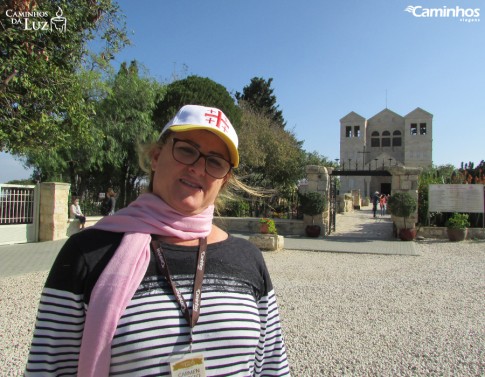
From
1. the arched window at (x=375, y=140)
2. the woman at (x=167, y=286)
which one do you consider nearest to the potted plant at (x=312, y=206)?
the woman at (x=167, y=286)

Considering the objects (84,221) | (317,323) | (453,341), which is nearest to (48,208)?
(84,221)

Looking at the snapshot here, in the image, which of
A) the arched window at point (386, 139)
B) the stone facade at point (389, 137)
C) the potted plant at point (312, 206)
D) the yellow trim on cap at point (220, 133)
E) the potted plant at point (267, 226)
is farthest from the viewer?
the arched window at point (386, 139)

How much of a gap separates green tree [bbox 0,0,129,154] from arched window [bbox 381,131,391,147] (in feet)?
217

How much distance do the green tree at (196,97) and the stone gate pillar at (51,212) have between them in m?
6.70

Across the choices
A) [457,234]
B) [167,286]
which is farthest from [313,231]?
[167,286]

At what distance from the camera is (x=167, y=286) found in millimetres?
1193

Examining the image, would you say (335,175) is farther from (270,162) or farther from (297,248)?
(270,162)

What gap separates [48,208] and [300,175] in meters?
15.2

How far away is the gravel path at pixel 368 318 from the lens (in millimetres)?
3594

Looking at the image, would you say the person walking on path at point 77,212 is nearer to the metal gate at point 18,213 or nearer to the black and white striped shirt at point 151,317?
the metal gate at point 18,213

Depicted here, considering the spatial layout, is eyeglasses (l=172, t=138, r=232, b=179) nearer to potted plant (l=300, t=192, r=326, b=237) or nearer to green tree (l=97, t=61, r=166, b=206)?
potted plant (l=300, t=192, r=326, b=237)

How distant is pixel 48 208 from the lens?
12008 mm

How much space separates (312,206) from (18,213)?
978 cm

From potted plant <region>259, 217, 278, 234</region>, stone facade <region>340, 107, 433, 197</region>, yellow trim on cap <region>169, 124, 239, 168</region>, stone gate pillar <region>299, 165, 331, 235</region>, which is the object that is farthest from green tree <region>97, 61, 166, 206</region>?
stone facade <region>340, 107, 433, 197</region>
